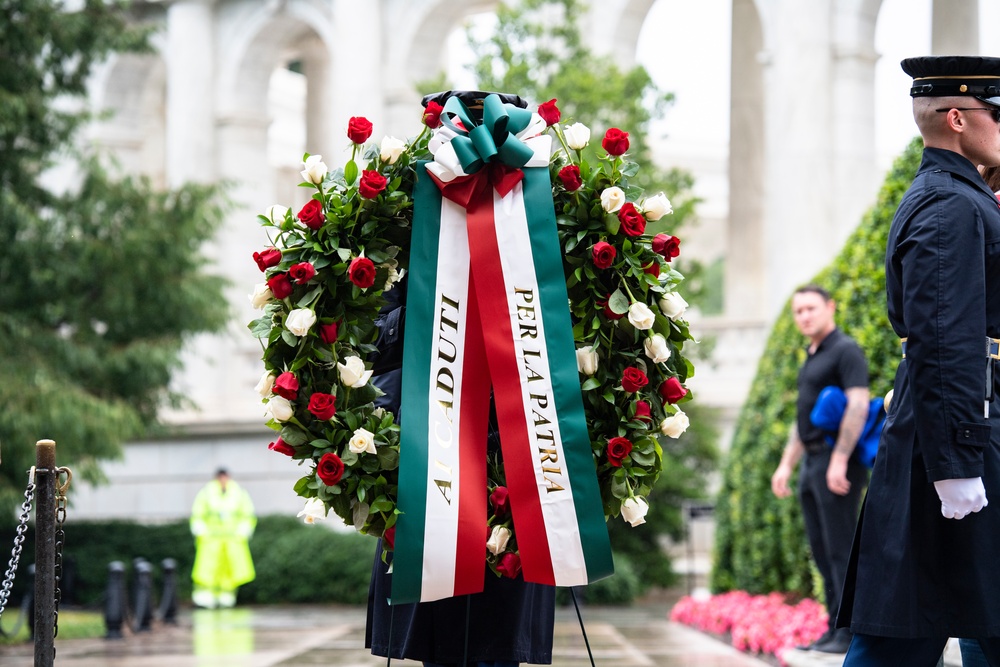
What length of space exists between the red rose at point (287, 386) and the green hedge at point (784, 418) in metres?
6.16

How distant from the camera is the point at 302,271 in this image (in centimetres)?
427

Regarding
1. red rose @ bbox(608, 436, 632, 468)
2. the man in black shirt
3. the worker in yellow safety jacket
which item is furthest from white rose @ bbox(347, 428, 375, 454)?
the worker in yellow safety jacket

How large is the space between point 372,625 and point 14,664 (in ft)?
23.6

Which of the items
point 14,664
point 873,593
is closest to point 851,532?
point 873,593

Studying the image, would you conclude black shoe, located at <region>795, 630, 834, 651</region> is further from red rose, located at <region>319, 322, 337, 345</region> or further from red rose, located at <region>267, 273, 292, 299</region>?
red rose, located at <region>267, 273, 292, 299</region>

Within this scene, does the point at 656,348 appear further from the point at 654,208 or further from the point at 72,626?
the point at 72,626

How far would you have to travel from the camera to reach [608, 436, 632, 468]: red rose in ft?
14.1

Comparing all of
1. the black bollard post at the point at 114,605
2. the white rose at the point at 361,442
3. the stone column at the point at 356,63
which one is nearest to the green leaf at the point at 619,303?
the white rose at the point at 361,442

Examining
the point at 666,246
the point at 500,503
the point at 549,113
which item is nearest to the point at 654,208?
the point at 666,246

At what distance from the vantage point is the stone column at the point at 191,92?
2717 cm

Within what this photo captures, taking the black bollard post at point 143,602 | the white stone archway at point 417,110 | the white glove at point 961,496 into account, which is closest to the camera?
the white glove at point 961,496

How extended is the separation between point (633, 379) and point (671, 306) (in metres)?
0.30

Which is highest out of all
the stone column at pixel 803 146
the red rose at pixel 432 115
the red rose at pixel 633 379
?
the stone column at pixel 803 146

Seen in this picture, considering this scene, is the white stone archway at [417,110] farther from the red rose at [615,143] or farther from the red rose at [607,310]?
the red rose at [607,310]
